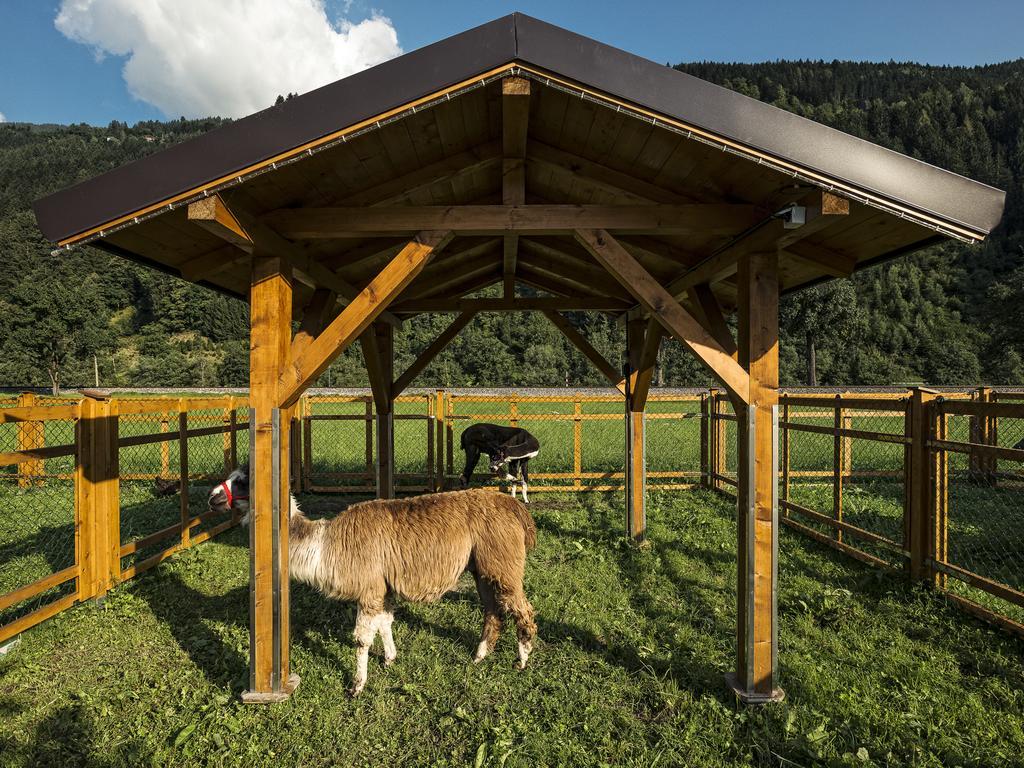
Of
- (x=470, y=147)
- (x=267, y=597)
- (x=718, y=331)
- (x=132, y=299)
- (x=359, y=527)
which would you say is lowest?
(x=267, y=597)

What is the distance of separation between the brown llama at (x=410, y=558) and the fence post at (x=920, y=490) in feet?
13.0

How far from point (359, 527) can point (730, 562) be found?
4.30 metres

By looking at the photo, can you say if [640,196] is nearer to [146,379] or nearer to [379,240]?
[379,240]

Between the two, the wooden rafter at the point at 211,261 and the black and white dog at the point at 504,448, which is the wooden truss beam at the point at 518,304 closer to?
the black and white dog at the point at 504,448

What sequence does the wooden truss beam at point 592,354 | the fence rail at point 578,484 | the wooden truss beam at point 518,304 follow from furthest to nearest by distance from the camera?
the wooden truss beam at point 592,354 → the wooden truss beam at point 518,304 → the fence rail at point 578,484

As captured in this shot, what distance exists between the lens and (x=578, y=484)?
33.4 feet

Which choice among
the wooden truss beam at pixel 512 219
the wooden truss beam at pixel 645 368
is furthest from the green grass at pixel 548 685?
the wooden truss beam at pixel 512 219

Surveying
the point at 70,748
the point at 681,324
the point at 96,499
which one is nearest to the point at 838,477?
the point at 681,324

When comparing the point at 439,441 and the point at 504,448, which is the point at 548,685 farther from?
the point at 439,441

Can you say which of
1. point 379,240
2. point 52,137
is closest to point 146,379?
point 379,240

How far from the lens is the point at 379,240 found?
4949mm

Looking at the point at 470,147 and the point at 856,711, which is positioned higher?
the point at 470,147

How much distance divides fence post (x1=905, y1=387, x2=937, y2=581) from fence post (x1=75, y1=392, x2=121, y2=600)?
7.84 metres

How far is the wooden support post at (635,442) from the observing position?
686cm
